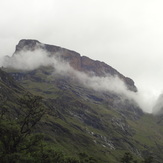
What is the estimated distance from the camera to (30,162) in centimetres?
4419

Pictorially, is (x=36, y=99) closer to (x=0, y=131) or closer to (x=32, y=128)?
(x=32, y=128)

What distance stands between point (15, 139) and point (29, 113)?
550 centimetres

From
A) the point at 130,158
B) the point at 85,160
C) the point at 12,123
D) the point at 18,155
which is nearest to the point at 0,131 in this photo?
the point at 12,123

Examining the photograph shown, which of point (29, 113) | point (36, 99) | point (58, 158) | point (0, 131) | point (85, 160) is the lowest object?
point (85, 160)

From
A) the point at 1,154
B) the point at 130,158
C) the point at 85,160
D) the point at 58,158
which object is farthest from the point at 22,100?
the point at 130,158

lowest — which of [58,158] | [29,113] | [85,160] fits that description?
[85,160]

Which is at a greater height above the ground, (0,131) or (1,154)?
(0,131)

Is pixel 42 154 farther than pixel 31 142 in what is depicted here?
Yes

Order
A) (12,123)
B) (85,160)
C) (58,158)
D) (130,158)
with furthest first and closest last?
1. (130,158)
2. (85,160)
3. (58,158)
4. (12,123)

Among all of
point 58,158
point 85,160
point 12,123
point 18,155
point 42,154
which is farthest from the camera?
point 85,160

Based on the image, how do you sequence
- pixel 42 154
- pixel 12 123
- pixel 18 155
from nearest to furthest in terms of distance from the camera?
pixel 18 155 → pixel 12 123 → pixel 42 154

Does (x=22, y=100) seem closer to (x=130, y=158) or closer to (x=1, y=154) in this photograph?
(x=1, y=154)

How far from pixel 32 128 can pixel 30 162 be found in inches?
255

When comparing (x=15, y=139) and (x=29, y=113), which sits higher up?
(x=29, y=113)
